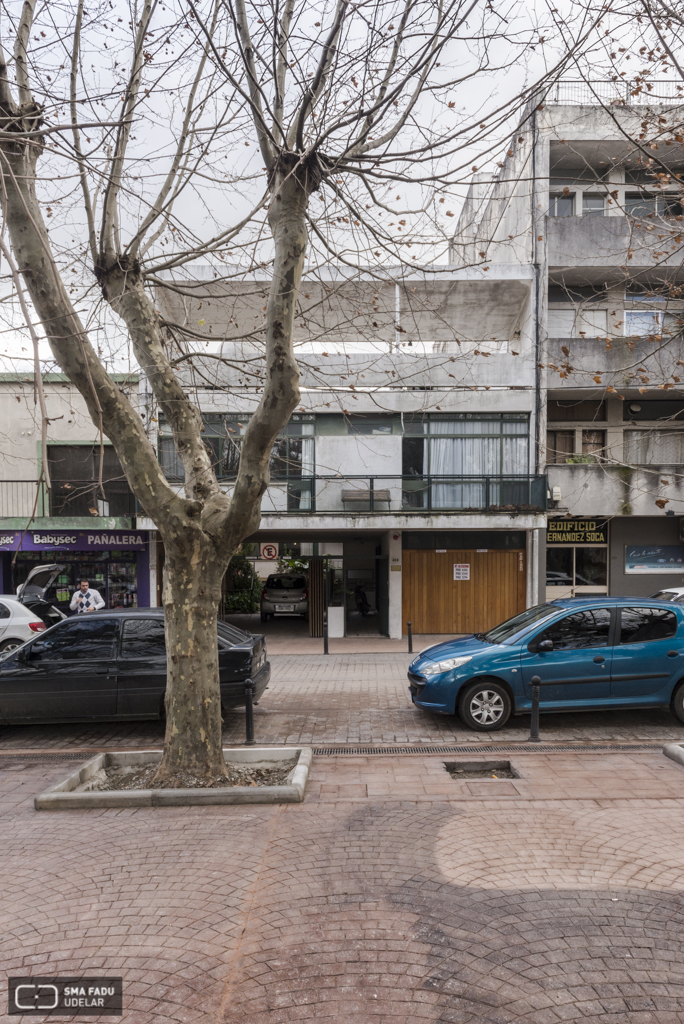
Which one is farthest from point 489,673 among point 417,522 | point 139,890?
point 417,522

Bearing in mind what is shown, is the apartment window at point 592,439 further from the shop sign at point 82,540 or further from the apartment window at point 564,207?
the shop sign at point 82,540

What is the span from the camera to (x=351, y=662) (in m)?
13.8

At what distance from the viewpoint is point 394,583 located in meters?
17.1

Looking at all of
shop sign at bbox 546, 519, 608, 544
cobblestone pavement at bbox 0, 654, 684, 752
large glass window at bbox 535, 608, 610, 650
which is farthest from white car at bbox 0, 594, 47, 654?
shop sign at bbox 546, 519, 608, 544

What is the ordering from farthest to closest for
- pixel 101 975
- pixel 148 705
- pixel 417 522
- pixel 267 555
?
pixel 267 555 < pixel 417 522 < pixel 148 705 < pixel 101 975

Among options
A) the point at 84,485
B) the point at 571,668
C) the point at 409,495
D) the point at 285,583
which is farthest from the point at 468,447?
the point at 84,485

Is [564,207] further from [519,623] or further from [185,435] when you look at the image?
[185,435]

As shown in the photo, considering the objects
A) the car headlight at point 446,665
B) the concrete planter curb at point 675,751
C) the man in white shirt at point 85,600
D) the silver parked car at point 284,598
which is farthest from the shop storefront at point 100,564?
the concrete planter curb at point 675,751

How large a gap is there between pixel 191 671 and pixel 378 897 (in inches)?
113

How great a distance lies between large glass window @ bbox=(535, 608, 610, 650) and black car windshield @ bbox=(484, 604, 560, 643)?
25 centimetres

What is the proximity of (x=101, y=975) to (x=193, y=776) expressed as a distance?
271 centimetres

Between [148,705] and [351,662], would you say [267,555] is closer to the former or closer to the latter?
[351,662]

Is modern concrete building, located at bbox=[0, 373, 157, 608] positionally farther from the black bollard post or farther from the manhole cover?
the manhole cover

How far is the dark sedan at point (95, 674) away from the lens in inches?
318
